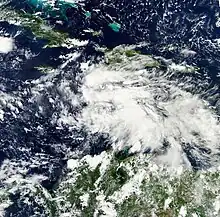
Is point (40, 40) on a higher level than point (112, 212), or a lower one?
higher

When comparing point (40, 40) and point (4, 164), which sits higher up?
point (40, 40)

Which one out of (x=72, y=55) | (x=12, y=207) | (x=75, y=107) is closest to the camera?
(x=12, y=207)

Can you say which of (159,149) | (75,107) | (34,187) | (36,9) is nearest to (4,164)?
A: (34,187)

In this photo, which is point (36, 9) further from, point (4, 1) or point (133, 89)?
point (133, 89)

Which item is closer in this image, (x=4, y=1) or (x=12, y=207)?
(x=12, y=207)

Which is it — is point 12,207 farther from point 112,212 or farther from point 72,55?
point 72,55

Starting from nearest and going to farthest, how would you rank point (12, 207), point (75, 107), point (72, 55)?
point (12, 207) < point (75, 107) < point (72, 55)

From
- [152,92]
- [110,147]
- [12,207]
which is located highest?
[152,92]

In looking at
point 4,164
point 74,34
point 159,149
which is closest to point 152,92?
point 159,149

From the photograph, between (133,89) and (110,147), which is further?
(133,89)
